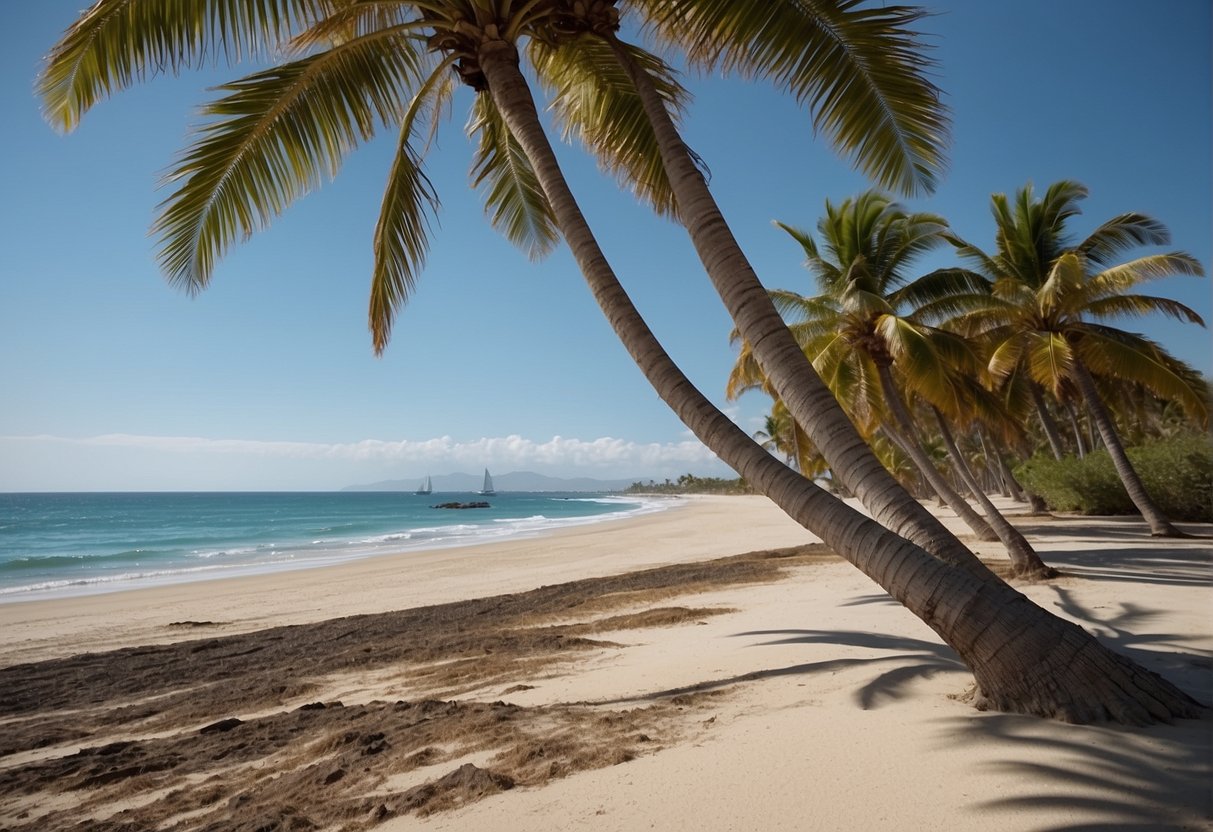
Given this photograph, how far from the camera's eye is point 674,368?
4.49 m

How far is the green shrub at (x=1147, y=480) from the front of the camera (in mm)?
16172

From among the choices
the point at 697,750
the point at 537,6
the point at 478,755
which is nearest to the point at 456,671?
the point at 478,755

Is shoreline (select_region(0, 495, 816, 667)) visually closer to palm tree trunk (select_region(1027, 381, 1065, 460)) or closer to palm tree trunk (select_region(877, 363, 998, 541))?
palm tree trunk (select_region(877, 363, 998, 541))

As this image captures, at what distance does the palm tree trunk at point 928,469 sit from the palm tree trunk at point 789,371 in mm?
9005

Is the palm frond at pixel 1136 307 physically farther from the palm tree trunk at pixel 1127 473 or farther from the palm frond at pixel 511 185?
the palm frond at pixel 511 185

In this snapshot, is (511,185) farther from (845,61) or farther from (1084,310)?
(1084,310)

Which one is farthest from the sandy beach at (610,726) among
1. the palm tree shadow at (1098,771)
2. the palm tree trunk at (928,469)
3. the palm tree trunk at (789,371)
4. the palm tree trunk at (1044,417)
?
the palm tree trunk at (1044,417)

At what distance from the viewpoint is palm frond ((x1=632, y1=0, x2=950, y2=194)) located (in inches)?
205

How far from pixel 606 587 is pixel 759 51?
910 cm

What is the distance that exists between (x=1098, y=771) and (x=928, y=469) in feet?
34.5

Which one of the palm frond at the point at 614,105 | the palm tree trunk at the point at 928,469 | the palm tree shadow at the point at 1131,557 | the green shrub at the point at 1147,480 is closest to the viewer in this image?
the palm frond at the point at 614,105

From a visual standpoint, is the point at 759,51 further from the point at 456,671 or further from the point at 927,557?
the point at 456,671

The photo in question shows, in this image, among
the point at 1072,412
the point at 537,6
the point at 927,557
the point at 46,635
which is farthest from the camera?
the point at 1072,412

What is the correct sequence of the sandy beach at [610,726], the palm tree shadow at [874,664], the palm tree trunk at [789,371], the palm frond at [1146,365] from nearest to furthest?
the sandy beach at [610,726]
the palm tree trunk at [789,371]
the palm tree shadow at [874,664]
the palm frond at [1146,365]
